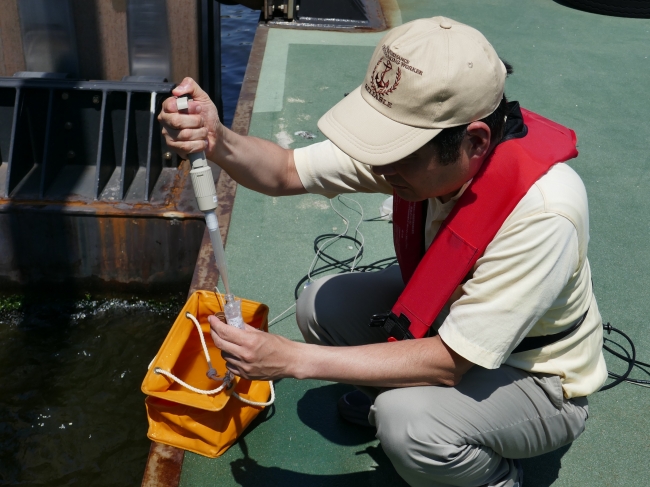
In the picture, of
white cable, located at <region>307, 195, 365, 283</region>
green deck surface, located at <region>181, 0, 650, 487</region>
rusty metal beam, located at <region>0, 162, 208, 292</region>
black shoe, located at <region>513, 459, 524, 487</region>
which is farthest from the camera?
rusty metal beam, located at <region>0, 162, 208, 292</region>

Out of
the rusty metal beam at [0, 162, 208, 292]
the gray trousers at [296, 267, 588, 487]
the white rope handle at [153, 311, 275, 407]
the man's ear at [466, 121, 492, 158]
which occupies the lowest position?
the rusty metal beam at [0, 162, 208, 292]

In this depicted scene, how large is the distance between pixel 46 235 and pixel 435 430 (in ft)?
9.44

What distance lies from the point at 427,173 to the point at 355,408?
1.02 m

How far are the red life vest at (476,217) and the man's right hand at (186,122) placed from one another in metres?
0.70

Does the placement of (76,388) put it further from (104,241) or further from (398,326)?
(398,326)

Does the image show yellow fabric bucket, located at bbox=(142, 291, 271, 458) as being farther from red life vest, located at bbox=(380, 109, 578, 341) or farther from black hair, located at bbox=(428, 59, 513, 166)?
black hair, located at bbox=(428, 59, 513, 166)

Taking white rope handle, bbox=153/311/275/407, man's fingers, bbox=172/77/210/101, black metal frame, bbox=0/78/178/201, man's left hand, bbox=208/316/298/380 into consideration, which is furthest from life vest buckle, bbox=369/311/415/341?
black metal frame, bbox=0/78/178/201

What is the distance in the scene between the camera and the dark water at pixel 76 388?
3197mm

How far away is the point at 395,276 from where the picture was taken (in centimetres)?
233

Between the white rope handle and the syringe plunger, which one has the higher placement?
the syringe plunger

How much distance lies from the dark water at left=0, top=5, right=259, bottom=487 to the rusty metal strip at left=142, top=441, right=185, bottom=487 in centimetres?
106

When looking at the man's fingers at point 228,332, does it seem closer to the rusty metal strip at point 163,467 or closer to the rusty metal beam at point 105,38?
the rusty metal strip at point 163,467

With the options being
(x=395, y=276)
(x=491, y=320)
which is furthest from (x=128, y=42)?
(x=491, y=320)

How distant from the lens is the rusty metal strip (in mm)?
2121
